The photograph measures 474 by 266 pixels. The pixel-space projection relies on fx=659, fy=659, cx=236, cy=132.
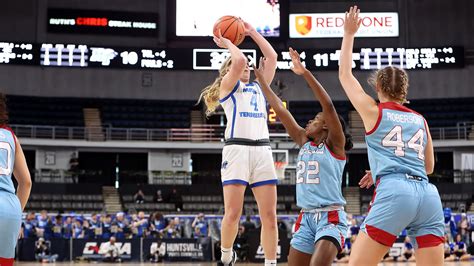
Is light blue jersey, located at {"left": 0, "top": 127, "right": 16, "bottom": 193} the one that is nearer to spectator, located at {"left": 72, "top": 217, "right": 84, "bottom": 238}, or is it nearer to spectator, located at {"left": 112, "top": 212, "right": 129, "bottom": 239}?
spectator, located at {"left": 112, "top": 212, "right": 129, "bottom": 239}

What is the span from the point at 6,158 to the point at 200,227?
618 inches

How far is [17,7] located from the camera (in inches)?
1362

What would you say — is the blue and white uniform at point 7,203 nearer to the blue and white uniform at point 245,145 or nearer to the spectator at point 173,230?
the blue and white uniform at point 245,145

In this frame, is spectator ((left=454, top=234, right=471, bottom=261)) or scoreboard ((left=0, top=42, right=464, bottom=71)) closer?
spectator ((left=454, top=234, right=471, bottom=261))

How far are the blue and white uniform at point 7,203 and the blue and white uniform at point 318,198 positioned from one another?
235 cm

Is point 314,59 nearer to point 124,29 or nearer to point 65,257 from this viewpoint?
point 124,29

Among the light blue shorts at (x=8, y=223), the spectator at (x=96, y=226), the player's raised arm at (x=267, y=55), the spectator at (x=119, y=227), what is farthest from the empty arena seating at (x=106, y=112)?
the light blue shorts at (x=8, y=223)

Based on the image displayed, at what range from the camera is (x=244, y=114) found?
634cm

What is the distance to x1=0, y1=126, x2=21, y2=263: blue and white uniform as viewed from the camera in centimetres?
436

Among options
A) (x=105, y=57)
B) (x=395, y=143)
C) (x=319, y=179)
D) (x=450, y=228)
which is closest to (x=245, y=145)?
(x=319, y=179)

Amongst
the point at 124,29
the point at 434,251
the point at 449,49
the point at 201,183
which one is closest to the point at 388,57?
the point at 449,49

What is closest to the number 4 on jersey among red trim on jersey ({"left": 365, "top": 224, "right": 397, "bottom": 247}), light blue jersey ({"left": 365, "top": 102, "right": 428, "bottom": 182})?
light blue jersey ({"left": 365, "top": 102, "right": 428, "bottom": 182})

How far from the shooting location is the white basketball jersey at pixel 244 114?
250 inches

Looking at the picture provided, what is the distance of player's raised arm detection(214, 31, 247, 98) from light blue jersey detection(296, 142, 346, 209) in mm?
1058
